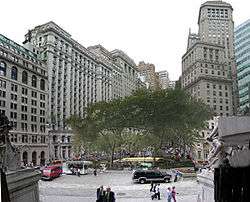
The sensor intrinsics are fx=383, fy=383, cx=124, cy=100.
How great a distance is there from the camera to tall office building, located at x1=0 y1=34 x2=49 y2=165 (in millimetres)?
86875

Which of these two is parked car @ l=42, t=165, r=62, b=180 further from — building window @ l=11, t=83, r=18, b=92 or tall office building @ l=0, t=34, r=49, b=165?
building window @ l=11, t=83, r=18, b=92

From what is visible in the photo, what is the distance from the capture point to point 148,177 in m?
44.9

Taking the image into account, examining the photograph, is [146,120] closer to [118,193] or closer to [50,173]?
[50,173]

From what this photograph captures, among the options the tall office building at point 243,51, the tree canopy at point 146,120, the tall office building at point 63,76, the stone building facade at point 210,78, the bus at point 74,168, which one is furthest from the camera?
the stone building facade at point 210,78

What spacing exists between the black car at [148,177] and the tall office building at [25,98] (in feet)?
144

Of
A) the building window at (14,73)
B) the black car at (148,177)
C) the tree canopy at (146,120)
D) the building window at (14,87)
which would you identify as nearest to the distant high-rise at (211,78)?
the tree canopy at (146,120)

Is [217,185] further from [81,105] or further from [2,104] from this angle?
[81,105]

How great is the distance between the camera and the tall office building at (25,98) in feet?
285

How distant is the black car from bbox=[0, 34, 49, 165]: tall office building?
4377 centimetres

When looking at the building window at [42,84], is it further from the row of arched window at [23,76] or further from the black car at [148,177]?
the black car at [148,177]

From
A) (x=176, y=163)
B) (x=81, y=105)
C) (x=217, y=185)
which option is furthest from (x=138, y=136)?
(x=217, y=185)

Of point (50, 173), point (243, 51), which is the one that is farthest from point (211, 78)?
point (50, 173)

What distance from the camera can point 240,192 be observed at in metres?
4.31

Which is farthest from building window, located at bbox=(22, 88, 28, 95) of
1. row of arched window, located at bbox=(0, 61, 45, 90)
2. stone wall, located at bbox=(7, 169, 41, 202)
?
stone wall, located at bbox=(7, 169, 41, 202)
